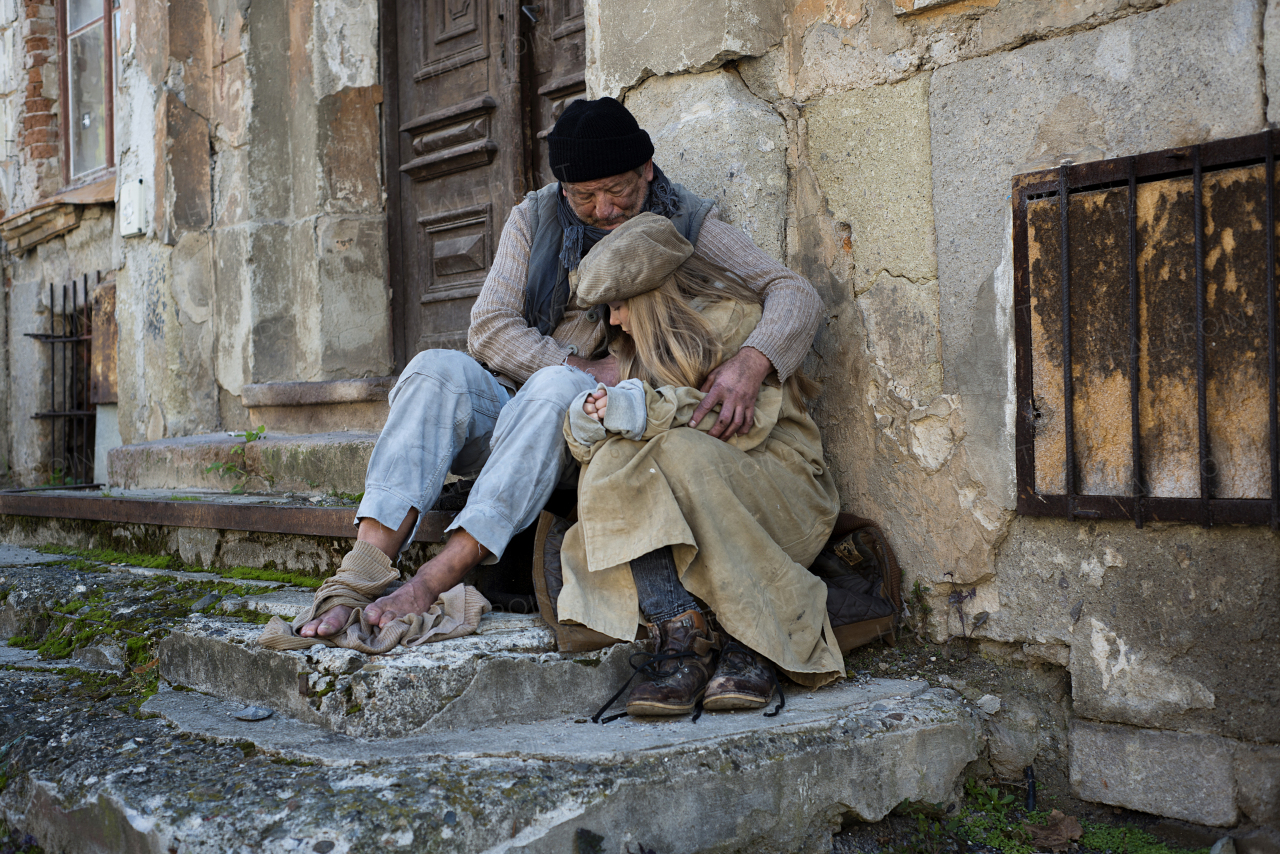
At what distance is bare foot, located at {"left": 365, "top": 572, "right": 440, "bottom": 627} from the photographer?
1.93 metres

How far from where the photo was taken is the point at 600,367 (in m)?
2.41

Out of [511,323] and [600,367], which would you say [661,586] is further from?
[511,323]

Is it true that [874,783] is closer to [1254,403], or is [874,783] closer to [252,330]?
[1254,403]

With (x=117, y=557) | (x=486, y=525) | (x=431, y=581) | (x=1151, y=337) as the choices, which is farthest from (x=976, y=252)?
(x=117, y=557)

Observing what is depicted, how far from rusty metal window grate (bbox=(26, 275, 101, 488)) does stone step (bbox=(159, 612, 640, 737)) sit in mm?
4447

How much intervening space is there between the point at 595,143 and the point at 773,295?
0.58 metres

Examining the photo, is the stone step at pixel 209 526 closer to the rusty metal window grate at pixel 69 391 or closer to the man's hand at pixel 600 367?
the man's hand at pixel 600 367

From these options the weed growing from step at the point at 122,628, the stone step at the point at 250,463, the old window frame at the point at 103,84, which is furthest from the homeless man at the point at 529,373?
the old window frame at the point at 103,84

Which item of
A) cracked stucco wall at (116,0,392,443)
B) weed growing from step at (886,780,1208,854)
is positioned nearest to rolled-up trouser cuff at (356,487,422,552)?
weed growing from step at (886,780,1208,854)

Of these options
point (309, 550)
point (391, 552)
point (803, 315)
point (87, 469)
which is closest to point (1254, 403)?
point (803, 315)

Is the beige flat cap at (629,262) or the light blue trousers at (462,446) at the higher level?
the beige flat cap at (629,262)

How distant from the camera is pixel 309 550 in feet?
9.51

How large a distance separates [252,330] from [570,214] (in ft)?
7.84

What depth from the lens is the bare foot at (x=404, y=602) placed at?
6.34 feet
